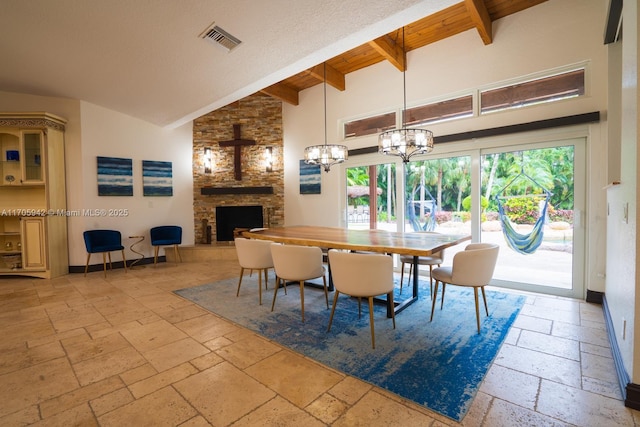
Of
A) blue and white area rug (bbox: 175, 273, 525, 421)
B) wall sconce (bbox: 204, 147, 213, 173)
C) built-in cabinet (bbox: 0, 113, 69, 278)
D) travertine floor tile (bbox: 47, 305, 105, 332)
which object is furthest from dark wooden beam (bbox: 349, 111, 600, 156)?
built-in cabinet (bbox: 0, 113, 69, 278)

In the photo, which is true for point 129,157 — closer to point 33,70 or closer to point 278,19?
point 33,70

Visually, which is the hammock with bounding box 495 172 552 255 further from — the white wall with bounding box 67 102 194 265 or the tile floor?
the white wall with bounding box 67 102 194 265

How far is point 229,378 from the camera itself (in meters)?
1.94

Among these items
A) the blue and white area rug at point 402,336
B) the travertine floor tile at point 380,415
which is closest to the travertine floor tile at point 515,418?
the blue and white area rug at point 402,336

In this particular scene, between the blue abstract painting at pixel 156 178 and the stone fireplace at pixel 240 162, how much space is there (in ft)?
1.77

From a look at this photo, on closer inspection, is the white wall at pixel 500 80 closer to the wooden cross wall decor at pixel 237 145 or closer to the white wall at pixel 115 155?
the wooden cross wall decor at pixel 237 145

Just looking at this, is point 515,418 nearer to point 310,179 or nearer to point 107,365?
point 107,365

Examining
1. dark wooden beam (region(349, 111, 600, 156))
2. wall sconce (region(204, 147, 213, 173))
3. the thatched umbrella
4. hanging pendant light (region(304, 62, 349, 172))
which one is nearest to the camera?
dark wooden beam (region(349, 111, 600, 156))

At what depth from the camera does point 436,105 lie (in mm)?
4430

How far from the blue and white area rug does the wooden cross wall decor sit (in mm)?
3263

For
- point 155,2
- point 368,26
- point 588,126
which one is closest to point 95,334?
point 155,2

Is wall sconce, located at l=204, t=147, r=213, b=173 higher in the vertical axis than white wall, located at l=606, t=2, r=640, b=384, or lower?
higher

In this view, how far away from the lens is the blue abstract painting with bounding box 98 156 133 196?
206 inches

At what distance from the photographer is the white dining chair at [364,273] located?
2309mm
